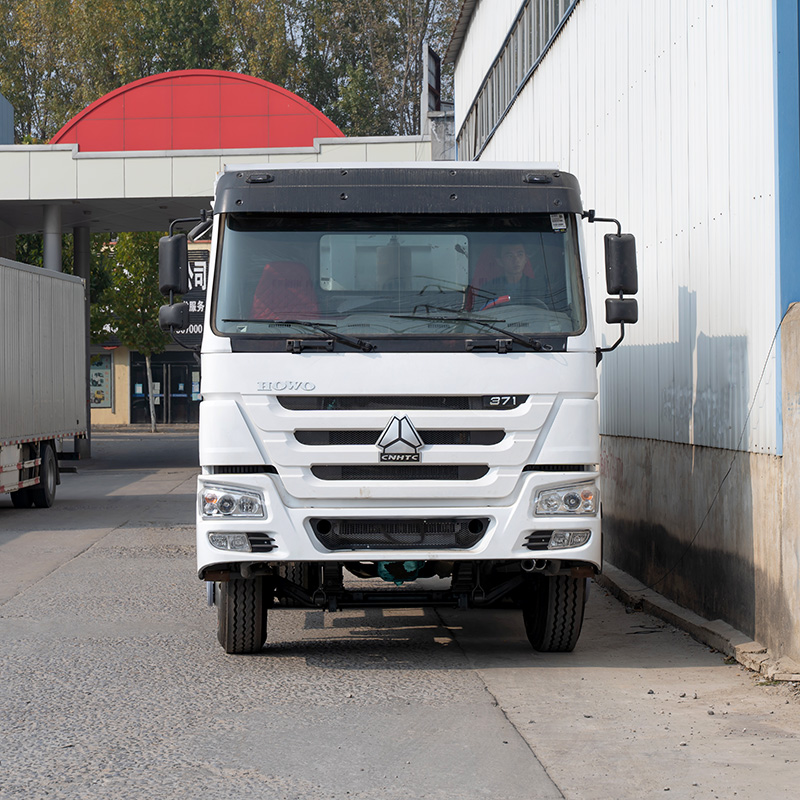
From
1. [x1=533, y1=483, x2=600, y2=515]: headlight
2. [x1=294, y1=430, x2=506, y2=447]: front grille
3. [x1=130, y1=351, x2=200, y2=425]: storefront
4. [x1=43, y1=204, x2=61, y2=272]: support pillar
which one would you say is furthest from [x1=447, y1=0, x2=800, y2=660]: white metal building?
[x1=130, y1=351, x2=200, y2=425]: storefront

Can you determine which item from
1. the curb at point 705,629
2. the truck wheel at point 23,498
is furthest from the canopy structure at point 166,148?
the curb at point 705,629

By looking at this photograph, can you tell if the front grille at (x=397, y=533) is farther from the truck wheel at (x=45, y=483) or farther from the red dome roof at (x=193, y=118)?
the red dome roof at (x=193, y=118)

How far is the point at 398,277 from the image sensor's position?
7.59 metres

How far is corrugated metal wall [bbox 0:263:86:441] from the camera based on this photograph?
707 inches

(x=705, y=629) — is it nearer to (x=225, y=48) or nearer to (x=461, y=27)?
(x=461, y=27)

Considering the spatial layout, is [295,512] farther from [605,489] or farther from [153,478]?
[153,478]

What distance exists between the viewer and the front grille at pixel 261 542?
733 centimetres

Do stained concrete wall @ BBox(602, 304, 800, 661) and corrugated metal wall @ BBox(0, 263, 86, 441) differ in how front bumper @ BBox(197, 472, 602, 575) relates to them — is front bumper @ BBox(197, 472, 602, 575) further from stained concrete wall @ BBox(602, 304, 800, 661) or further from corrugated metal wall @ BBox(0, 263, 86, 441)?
corrugated metal wall @ BBox(0, 263, 86, 441)

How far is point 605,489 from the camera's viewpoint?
41.2 ft

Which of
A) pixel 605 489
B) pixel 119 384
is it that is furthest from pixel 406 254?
pixel 119 384

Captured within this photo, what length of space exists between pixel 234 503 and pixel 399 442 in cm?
102

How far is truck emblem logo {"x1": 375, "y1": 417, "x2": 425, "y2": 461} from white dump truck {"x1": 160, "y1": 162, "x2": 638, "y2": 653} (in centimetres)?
1

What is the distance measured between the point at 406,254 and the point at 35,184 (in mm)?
21227

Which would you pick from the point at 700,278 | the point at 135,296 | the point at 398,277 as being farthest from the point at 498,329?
the point at 135,296
